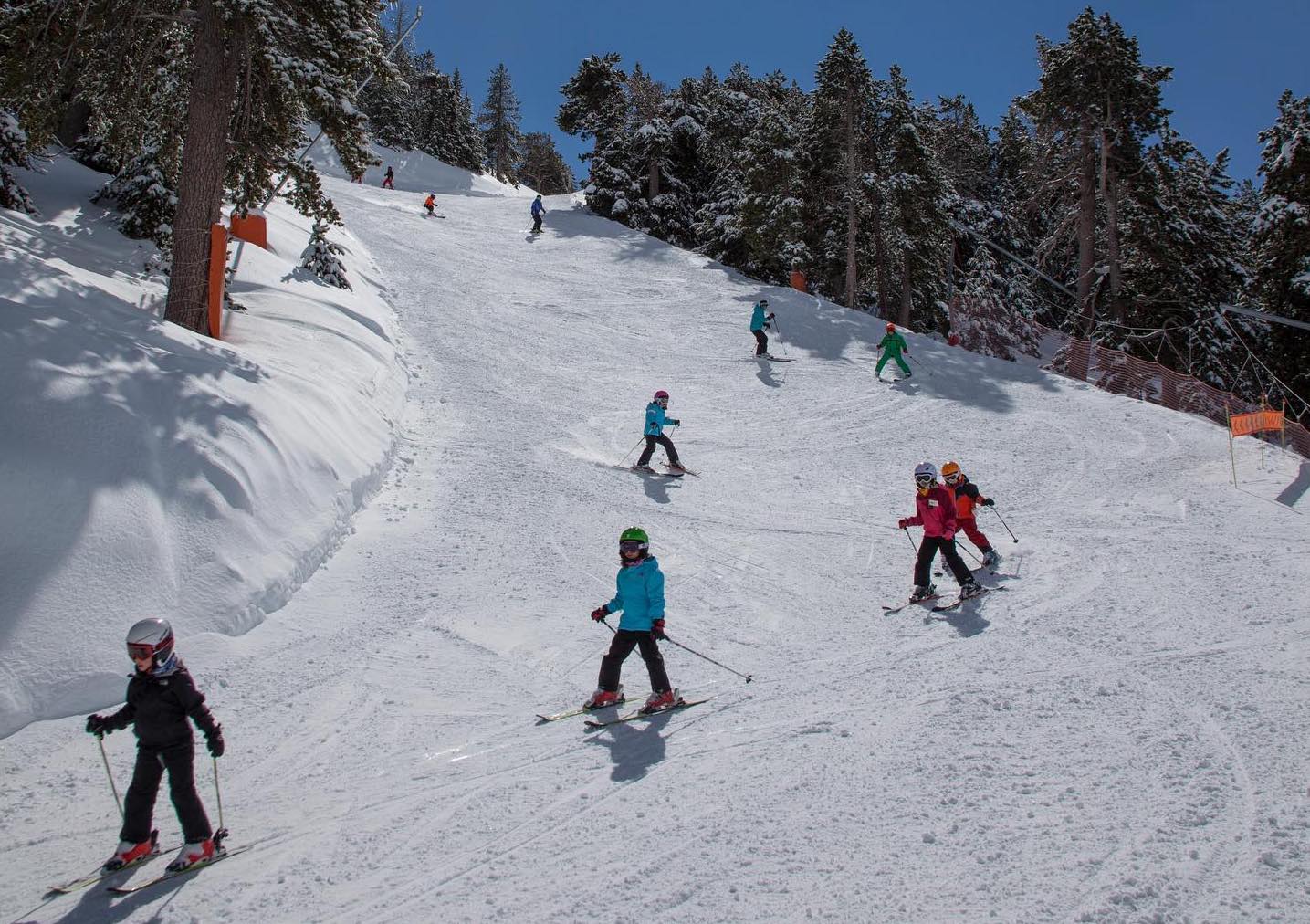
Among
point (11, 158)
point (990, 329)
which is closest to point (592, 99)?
point (990, 329)

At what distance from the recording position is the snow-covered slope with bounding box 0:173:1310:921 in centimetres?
439

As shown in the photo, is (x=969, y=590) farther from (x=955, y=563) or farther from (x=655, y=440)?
(x=655, y=440)

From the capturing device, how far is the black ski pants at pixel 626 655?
21.8 feet

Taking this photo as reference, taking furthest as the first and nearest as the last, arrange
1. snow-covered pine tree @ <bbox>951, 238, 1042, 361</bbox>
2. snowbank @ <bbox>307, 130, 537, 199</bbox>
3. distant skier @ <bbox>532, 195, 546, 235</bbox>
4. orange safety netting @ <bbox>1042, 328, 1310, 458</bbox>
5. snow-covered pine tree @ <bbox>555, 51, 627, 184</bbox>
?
snowbank @ <bbox>307, 130, 537, 199</bbox> < snow-covered pine tree @ <bbox>555, 51, 627, 184</bbox> < distant skier @ <bbox>532, 195, 546, 235</bbox> < snow-covered pine tree @ <bbox>951, 238, 1042, 361</bbox> < orange safety netting @ <bbox>1042, 328, 1310, 458</bbox>

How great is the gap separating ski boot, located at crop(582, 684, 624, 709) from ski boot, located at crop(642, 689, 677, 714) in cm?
24

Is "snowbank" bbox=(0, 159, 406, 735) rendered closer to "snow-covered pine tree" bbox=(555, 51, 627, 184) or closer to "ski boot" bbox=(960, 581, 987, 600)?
"ski boot" bbox=(960, 581, 987, 600)

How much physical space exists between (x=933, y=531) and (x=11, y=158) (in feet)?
51.7

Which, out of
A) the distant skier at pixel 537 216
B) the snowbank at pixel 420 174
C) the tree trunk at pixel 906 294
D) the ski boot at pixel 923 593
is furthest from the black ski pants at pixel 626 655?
the snowbank at pixel 420 174

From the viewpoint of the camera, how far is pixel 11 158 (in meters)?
14.9

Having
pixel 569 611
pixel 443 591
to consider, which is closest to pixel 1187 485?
pixel 569 611

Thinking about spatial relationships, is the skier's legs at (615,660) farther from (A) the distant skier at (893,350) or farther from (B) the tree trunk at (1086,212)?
(B) the tree trunk at (1086,212)

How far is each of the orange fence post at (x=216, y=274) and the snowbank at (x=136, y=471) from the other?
53 cm

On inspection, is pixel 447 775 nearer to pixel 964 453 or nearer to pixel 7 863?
pixel 7 863

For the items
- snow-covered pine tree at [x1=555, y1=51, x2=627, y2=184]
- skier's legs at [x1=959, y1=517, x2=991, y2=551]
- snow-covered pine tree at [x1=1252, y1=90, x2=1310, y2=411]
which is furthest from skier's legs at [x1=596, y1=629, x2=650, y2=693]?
snow-covered pine tree at [x1=555, y1=51, x2=627, y2=184]
